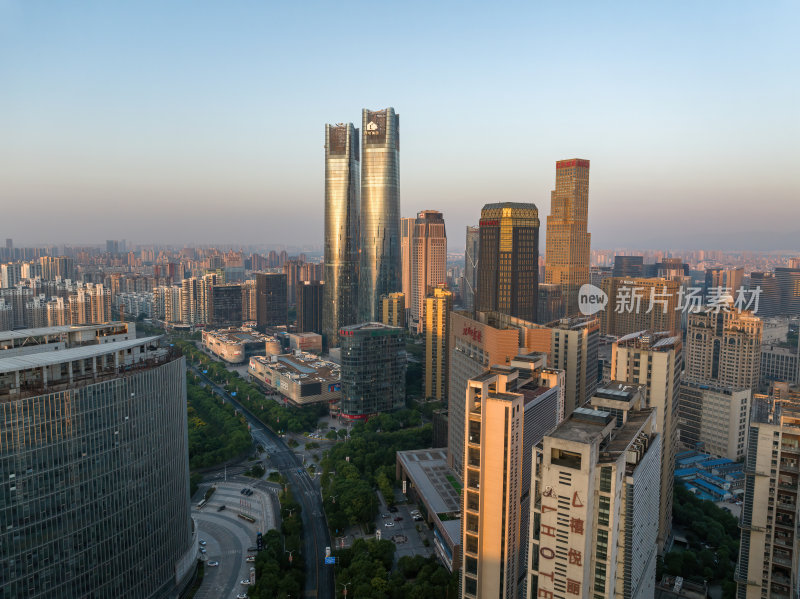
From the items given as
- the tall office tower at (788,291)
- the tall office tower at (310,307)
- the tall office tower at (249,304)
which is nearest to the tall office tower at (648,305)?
the tall office tower at (788,291)

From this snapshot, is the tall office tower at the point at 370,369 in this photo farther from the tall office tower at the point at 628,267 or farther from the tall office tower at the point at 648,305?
the tall office tower at the point at 628,267

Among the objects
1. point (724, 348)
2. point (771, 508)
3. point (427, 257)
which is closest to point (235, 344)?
point (427, 257)

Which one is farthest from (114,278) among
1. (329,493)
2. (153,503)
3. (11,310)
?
(153,503)

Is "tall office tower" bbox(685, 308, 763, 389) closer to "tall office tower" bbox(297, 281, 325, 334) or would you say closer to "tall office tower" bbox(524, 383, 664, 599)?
"tall office tower" bbox(524, 383, 664, 599)

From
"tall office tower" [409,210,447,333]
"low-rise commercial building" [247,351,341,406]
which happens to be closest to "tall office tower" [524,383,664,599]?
"low-rise commercial building" [247,351,341,406]

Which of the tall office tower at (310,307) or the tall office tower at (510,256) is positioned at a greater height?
the tall office tower at (510,256)
